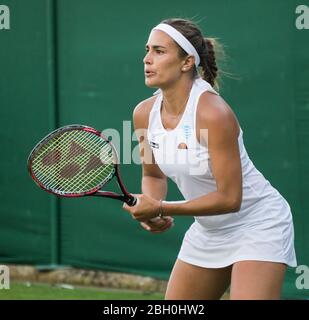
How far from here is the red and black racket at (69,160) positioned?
3832 millimetres

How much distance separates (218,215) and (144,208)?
31 centimetres

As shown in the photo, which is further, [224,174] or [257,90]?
[257,90]

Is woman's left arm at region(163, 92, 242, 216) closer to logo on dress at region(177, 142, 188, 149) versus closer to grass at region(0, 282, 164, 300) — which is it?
logo on dress at region(177, 142, 188, 149)

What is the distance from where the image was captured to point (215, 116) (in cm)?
363

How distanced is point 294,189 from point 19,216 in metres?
2.12

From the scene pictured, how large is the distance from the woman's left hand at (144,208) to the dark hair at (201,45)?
63 cm

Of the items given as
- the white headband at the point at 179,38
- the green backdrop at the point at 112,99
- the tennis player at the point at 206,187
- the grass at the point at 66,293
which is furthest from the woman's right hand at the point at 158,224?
the grass at the point at 66,293

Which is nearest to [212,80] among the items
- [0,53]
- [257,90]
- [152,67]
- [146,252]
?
[152,67]

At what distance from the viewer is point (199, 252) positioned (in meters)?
3.88

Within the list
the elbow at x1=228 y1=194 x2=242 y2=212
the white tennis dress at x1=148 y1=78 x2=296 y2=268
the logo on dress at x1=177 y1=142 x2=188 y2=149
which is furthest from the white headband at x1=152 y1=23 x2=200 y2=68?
the elbow at x1=228 y1=194 x2=242 y2=212

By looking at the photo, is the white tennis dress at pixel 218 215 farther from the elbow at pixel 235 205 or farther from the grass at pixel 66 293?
the grass at pixel 66 293

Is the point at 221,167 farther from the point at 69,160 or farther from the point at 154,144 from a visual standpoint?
the point at 69,160

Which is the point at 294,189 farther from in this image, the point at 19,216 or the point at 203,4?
the point at 19,216

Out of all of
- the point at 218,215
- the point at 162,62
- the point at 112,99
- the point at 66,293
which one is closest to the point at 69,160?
the point at 162,62
